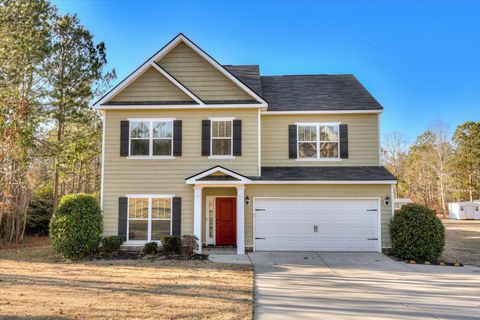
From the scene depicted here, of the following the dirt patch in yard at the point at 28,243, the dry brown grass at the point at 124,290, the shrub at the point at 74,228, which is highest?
the shrub at the point at 74,228

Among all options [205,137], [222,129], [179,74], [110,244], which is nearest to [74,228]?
[110,244]

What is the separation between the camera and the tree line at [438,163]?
38469 millimetres

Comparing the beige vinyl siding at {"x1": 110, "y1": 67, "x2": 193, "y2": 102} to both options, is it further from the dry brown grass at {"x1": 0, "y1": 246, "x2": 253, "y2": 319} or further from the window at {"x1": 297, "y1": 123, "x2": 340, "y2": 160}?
the dry brown grass at {"x1": 0, "y1": 246, "x2": 253, "y2": 319}

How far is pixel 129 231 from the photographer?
1346cm

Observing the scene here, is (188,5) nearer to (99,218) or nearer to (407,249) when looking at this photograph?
(99,218)

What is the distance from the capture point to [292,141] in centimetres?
1460

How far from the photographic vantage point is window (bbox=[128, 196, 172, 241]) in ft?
44.0

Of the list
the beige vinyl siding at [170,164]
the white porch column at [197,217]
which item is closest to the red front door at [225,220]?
the beige vinyl siding at [170,164]

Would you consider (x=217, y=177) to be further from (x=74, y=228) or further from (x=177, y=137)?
(x=74, y=228)

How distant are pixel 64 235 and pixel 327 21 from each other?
628 inches

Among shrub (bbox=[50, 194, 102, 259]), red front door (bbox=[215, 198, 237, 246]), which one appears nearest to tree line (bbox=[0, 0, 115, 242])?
shrub (bbox=[50, 194, 102, 259])

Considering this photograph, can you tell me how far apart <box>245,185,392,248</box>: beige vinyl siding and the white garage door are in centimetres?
23

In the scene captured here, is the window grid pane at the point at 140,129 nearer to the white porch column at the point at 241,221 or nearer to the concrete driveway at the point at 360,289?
the white porch column at the point at 241,221

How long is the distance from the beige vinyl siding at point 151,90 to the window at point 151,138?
3.16 feet
